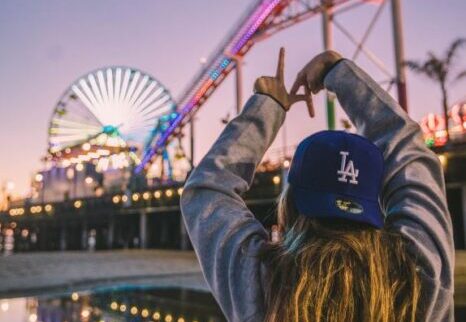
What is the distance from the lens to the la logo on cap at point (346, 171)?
1.12 meters

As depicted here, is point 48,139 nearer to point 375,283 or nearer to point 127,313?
point 127,313

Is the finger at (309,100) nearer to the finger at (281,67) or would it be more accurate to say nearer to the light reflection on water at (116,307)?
the finger at (281,67)

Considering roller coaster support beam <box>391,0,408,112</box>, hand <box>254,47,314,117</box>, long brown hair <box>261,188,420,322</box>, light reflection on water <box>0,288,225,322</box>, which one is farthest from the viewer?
roller coaster support beam <box>391,0,408,112</box>

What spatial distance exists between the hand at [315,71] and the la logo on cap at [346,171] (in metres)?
0.38

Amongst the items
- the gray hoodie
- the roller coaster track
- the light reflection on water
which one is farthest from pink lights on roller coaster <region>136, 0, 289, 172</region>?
the gray hoodie

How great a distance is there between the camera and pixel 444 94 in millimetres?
25297

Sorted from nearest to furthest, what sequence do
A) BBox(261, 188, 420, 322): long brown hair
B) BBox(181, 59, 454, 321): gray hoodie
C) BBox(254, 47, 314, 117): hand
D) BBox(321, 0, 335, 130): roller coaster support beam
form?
BBox(261, 188, 420, 322): long brown hair < BBox(181, 59, 454, 321): gray hoodie < BBox(254, 47, 314, 117): hand < BBox(321, 0, 335, 130): roller coaster support beam

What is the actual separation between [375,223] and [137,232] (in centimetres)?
3868

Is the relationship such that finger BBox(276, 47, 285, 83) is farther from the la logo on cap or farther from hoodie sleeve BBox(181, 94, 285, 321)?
Answer: the la logo on cap

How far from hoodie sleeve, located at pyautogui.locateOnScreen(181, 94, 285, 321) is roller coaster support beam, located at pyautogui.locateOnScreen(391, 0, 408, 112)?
1844cm

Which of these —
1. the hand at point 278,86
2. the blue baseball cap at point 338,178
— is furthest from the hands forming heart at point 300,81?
the blue baseball cap at point 338,178

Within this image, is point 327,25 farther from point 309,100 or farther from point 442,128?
point 309,100

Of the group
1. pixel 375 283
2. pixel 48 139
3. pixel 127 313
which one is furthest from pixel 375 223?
pixel 48 139

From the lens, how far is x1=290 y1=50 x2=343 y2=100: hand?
1439 mm
